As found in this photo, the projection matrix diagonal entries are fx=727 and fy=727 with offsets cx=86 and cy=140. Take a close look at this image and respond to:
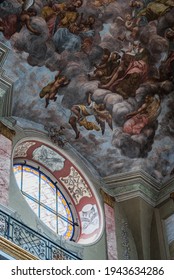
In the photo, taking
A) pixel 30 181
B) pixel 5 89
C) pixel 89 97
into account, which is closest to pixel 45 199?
pixel 30 181

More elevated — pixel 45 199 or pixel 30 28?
pixel 30 28

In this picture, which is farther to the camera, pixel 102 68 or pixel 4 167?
pixel 102 68

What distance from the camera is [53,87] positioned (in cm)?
1770

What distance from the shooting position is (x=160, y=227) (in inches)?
720

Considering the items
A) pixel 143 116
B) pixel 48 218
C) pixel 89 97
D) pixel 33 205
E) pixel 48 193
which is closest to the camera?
pixel 33 205

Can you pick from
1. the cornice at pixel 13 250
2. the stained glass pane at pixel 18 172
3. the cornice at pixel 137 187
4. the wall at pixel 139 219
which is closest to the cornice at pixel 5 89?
the stained glass pane at pixel 18 172

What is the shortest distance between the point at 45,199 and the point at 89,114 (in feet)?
8.58

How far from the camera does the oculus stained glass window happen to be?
16594 mm

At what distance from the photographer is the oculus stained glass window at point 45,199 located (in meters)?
16.6

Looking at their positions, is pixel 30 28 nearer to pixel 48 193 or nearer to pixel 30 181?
pixel 30 181

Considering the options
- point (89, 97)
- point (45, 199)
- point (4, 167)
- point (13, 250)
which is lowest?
point (13, 250)

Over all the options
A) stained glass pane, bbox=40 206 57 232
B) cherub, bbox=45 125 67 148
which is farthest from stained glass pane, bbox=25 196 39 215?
cherub, bbox=45 125 67 148

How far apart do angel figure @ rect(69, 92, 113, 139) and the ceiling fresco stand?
25 mm

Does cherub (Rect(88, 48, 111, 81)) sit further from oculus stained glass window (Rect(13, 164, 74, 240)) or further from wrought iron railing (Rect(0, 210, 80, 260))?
wrought iron railing (Rect(0, 210, 80, 260))
